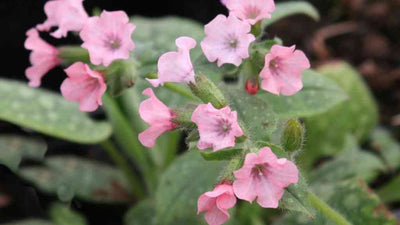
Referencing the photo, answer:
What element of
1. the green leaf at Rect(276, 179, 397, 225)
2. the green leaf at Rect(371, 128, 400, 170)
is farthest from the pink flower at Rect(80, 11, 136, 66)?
the green leaf at Rect(371, 128, 400, 170)

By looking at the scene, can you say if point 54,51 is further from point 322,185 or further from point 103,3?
point 103,3

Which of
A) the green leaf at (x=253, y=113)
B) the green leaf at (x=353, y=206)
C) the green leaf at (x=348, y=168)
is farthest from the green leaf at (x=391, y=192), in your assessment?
the green leaf at (x=253, y=113)

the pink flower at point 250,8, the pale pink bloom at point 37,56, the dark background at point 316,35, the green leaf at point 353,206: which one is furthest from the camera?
the dark background at point 316,35

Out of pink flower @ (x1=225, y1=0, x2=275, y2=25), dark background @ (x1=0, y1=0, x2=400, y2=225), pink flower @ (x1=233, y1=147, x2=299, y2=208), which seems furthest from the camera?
dark background @ (x1=0, y1=0, x2=400, y2=225)

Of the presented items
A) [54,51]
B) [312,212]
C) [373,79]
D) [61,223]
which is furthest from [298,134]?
[373,79]

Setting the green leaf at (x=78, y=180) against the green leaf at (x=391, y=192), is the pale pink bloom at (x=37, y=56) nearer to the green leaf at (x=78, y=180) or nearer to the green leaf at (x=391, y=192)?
the green leaf at (x=78, y=180)

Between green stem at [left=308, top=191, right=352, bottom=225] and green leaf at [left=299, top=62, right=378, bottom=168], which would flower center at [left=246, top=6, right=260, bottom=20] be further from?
green leaf at [left=299, top=62, right=378, bottom=168]
